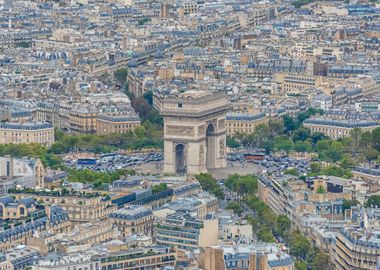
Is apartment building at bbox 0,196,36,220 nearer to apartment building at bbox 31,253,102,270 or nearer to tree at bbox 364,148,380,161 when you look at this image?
Result: apartment building at bbox 31,253,102,270

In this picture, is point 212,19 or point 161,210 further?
point 212,19

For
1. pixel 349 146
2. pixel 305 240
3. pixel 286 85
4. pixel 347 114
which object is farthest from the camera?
pixel 286 85

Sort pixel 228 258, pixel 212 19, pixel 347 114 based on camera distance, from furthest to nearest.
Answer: pixel 212 19 → pixel 347 114 → pixel 228 258

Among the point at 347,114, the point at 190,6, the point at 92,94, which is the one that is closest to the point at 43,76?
the point at 92,94

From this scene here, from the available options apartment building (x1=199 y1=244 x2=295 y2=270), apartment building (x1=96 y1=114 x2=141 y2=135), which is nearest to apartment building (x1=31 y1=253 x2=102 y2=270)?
apartment building (x1=199 y1=244 x2=295 y2=270)

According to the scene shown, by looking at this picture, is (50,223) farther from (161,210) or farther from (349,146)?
(349,146)

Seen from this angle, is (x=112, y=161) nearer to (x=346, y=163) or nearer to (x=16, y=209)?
(x=346, y=163)
